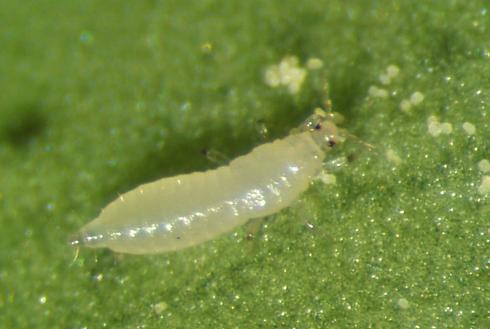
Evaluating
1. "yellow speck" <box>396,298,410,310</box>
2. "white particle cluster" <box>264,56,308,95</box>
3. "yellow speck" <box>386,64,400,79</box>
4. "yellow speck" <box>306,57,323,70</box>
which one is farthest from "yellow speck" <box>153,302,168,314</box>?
"yellow speck" <box>386,64,400,79</box>

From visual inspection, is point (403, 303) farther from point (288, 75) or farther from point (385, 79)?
point (288, 75)

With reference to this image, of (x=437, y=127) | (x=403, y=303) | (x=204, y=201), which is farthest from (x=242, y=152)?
(x=403, y=303)

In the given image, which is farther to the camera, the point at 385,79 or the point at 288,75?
the point at 288,75

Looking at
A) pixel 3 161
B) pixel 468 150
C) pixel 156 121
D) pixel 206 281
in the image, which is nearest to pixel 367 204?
pixel 468 150

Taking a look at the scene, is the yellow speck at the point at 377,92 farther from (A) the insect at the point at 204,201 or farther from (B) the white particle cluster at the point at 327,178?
(B) the white particle cluster at the point at 327,178

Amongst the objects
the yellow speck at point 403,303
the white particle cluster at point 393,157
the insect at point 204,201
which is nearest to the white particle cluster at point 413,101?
the white particle cluster at point 393,157

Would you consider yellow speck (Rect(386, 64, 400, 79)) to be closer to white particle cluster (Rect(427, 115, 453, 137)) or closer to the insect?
white particle cluster (Rect(427, 115, 453, 137))
